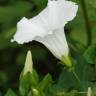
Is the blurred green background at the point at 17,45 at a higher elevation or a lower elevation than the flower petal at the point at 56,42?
lower

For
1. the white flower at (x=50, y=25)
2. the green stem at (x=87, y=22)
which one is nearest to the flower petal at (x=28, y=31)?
the white flower at (x=50, y=25)

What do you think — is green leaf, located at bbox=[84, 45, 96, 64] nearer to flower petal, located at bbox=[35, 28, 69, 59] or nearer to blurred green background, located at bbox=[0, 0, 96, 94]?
flower petal, located at bbox=[35, 28, 69, 59]

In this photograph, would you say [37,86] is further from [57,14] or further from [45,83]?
[57,14]

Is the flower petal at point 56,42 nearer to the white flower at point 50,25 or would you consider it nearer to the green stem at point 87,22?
the white flower at point 50,25

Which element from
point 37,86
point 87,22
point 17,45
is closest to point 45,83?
point 37,86

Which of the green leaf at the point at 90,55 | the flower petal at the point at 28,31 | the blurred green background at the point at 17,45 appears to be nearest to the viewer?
the flower petal at the point at 28,31

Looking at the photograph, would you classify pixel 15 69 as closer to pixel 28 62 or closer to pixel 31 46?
pixel 31 46
